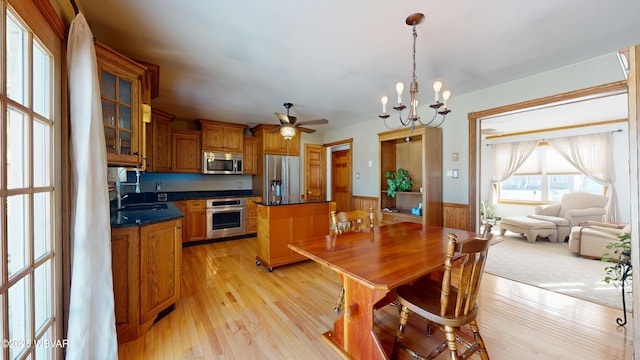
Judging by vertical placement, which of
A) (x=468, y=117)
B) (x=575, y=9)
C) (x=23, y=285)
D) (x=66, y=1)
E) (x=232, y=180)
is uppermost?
(x=575, y=9)

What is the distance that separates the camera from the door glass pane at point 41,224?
1154 mm

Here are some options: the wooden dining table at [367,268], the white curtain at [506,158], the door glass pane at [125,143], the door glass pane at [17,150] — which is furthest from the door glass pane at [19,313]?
the white curtain at [506,158]

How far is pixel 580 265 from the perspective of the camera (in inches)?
137

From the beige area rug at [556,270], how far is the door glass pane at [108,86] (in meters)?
3.61

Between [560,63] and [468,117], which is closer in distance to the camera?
[560,63]

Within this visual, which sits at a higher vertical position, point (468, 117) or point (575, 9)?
point (575, 9)

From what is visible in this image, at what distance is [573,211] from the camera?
479cm

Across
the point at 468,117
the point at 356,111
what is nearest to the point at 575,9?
the point at 468,117

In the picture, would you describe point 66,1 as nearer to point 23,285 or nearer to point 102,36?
point 102,36

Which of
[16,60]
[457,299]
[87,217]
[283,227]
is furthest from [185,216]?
[457,299]

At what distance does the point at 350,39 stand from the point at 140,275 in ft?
8.62

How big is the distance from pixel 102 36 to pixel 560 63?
4432 mm

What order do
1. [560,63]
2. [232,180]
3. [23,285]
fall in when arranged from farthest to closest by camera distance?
[232,180] < [560,63] < [23,285]

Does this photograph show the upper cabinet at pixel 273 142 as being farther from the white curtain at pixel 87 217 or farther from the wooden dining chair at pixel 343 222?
the white curtain at pixel 87 217
